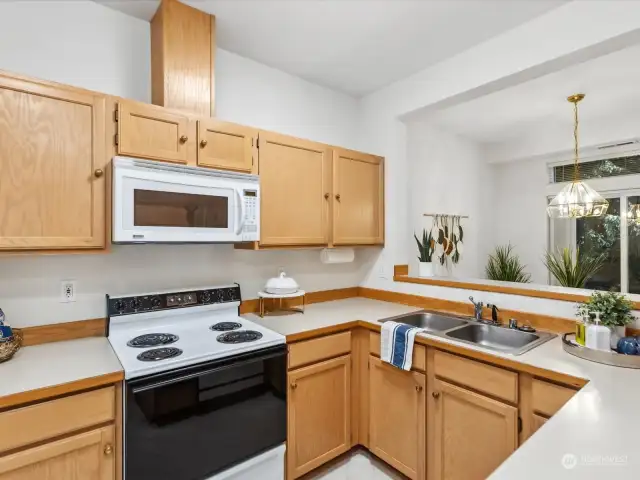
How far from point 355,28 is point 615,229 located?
368cm

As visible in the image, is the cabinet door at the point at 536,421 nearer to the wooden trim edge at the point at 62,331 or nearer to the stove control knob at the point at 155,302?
the stove control knob at the point at 155,302

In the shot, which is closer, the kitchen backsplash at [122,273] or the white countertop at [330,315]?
the kitchen backsplash at [122,273]

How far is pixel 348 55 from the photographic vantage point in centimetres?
234

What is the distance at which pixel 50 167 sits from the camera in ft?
4.82

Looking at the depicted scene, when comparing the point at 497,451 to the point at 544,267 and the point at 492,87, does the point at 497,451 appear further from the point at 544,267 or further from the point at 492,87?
the point at 544,267

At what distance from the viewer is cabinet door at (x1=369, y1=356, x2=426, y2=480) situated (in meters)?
1.91

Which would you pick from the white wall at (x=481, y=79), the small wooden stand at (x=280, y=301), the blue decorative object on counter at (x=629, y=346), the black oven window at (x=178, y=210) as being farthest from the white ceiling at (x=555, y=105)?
the blue decorative object on counter at (x=629, y=346)

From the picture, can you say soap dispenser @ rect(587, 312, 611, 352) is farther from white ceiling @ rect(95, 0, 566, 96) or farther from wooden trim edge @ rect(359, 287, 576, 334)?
white ceiling @ rect(95, 0, 566, 96)

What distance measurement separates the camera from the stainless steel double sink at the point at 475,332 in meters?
1.86

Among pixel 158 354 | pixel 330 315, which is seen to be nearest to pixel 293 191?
pixel 330 315

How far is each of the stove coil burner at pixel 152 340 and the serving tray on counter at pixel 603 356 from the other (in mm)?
1845

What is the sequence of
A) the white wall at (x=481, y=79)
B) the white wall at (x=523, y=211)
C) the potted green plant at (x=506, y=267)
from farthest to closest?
the white wall at (x=523, y=211) < the potted green plant at (x=506, y=267) < the white wall at (x=481, y=79)

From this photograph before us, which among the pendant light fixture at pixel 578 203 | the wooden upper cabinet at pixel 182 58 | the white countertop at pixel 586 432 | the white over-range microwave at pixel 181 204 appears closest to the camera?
the white countertop at pixel 586 432

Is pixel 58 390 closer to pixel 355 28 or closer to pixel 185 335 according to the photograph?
pixel 185 335
